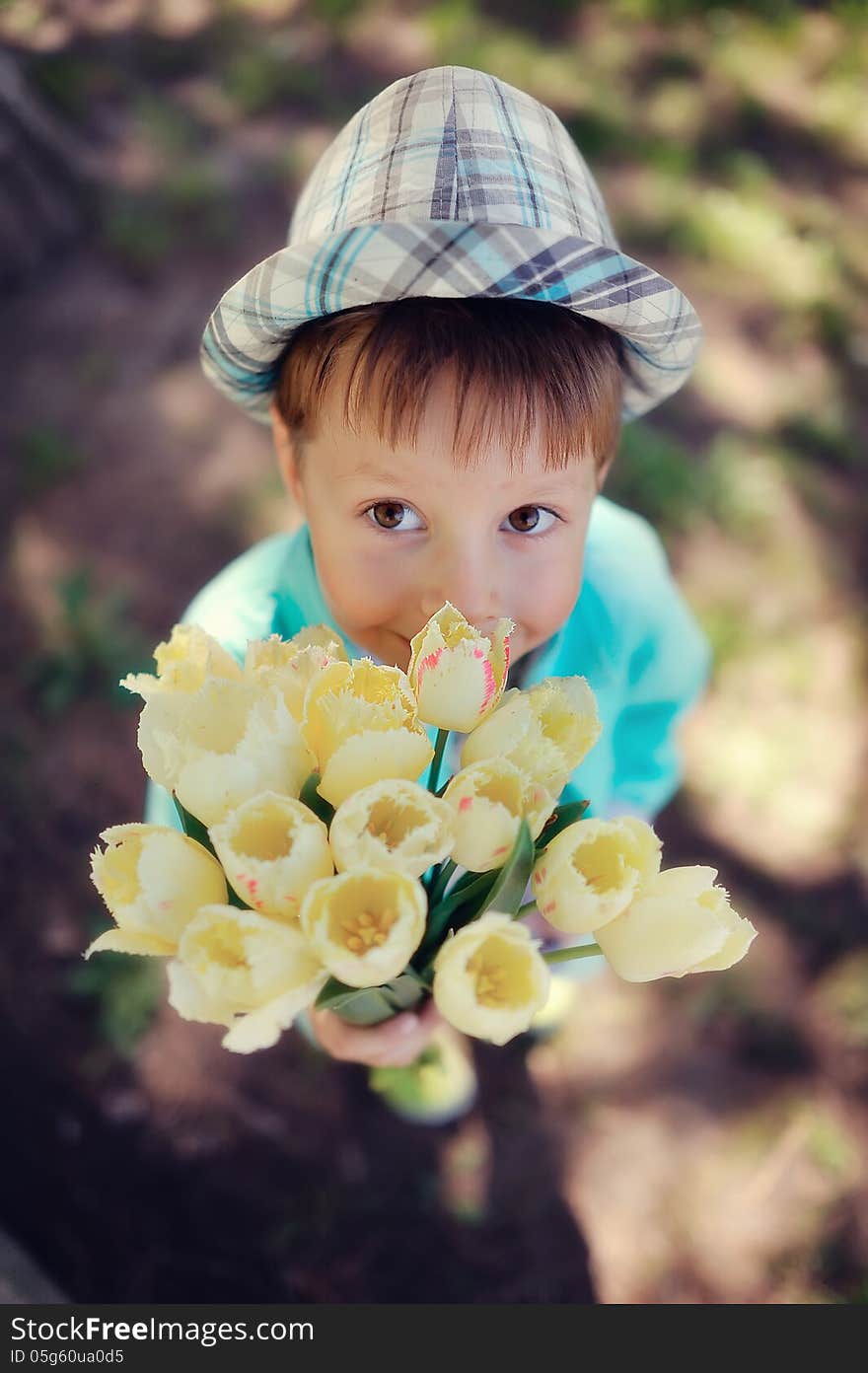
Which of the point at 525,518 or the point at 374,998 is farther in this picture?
the point at 525,518

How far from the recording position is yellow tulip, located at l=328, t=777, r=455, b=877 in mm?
706

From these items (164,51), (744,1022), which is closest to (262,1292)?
(744,1022)

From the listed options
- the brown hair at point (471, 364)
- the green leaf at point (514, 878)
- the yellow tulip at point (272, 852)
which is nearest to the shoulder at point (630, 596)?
the brown hair at point (471, 364)

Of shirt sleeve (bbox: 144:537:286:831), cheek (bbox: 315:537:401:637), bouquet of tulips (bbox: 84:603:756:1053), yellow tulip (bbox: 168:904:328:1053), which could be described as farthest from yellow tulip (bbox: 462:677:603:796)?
shirt sleeve (bbox: 144:537:286:831)

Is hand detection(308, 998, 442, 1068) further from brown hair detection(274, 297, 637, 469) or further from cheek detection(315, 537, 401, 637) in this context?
brown hair detection(274, 297, 637, 469)

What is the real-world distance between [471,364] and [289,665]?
0.43 metres

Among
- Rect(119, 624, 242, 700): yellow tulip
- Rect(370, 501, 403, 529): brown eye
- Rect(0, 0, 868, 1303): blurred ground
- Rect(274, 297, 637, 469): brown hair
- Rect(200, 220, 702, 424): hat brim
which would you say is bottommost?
Rect(0, 0, 868, 1303): blurred ground

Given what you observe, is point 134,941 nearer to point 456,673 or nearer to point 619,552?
point 456,673

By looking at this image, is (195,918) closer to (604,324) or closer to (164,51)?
(604,324)

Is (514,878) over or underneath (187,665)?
underneath

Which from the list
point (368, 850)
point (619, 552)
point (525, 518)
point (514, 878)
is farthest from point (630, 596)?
point (368, 850)

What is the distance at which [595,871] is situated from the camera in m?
0.78

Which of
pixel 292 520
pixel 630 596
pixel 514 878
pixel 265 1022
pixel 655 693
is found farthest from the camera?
pixel 292 520

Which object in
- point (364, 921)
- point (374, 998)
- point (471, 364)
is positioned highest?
point (471, 364)
